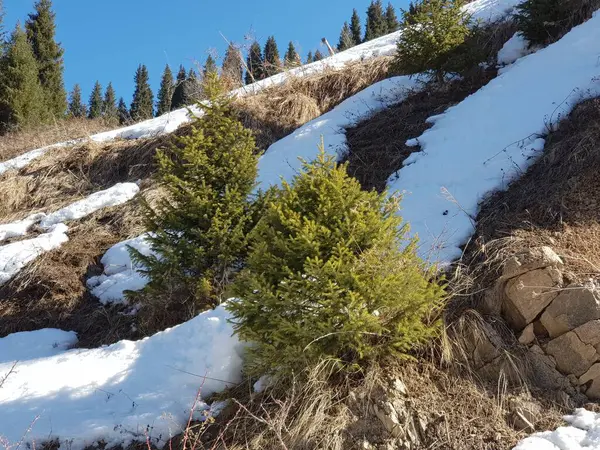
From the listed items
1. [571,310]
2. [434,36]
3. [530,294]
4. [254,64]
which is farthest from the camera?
[254,64]

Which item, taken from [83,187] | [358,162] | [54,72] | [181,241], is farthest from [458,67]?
[54,72]

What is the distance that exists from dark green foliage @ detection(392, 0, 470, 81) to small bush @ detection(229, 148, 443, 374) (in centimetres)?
507

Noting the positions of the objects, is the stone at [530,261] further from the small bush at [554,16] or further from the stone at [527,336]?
the small bush at [554,16]

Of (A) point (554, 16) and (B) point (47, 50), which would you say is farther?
(B) point (47, 50)

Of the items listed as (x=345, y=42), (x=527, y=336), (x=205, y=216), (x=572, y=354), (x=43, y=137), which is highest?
(x=345, y=42)

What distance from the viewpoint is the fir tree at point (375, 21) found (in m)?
48.8

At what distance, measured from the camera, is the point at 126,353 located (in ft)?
13.8

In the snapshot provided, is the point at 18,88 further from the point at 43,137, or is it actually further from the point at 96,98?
the point at 96,98

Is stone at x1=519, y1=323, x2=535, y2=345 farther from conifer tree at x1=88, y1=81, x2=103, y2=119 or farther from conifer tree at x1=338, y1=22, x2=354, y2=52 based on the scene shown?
conifer tree at x1=88, y1=81, x2=103, y2=119

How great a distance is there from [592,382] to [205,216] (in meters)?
3.37

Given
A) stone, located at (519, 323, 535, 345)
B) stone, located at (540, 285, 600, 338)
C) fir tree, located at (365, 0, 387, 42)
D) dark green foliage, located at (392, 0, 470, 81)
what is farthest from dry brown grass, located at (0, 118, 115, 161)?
fir tree, located at (365, 0, 387, 42)

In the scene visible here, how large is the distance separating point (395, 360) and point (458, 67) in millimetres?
5832

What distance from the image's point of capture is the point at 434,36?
7.15 meters

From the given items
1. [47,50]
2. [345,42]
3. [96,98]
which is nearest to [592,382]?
[47,50]
